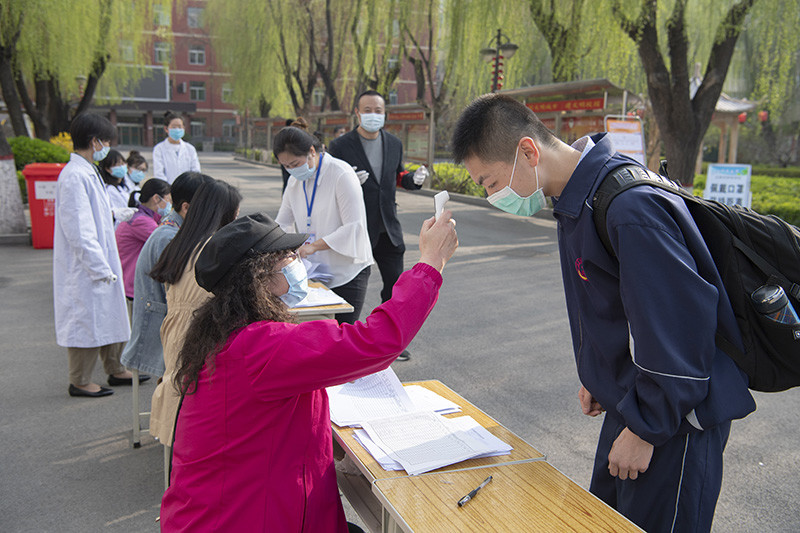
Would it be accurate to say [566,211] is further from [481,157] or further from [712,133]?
[712,133]

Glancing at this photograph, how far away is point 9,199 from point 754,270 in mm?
11861

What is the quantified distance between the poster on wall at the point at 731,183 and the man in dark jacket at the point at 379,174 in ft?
23.7

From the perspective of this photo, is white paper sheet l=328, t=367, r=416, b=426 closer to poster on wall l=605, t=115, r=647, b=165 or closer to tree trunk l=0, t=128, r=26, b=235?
tree trunk l=0, t=128, r=26, b=235

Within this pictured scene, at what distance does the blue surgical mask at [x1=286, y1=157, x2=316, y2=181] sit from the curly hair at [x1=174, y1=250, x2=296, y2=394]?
7.74 feet

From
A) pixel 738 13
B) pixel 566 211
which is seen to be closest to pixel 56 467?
pixel 566 211

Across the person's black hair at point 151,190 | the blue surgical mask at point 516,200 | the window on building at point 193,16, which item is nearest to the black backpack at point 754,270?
the blue surgical mask at point 516,200

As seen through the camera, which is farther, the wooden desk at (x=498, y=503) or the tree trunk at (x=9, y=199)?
the tree trunk at (x=9, y=199)

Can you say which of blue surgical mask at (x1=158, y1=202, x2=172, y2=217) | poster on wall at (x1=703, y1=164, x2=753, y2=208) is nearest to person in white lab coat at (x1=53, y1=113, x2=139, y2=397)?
blue surgical mask at (x1=158, y1=202, x2=172, y2=217)

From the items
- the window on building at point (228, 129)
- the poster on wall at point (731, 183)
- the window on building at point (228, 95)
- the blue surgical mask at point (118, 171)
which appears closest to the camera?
the blue surgical mask at point (118, 171)

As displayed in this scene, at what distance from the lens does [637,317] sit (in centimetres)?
162

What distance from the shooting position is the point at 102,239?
4.51m

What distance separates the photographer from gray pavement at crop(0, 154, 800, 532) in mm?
3266

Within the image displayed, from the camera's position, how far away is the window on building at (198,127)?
61062 millimetres

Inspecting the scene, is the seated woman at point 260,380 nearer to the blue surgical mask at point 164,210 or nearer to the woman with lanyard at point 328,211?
the woman with lanyard at point 328,211
